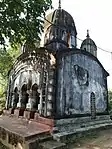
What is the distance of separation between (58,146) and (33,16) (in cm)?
695

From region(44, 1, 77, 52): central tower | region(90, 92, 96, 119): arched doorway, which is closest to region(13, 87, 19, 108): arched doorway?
region(44, 1, 77, 52): central tower

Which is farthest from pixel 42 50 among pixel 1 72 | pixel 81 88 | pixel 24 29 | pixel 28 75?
pixel 1 72

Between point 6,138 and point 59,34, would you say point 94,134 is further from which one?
point 59,34

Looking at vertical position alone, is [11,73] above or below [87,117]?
above

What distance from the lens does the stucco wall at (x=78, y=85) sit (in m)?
Answer: 11.2

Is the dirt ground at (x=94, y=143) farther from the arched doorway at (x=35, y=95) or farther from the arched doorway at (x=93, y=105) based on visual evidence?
the arched doorway at (x=35, y=95)

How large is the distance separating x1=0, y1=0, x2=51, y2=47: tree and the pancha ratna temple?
1296 millimetres

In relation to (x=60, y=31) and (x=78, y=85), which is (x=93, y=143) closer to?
(x=78, y=85)

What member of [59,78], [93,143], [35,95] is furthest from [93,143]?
[35,95]

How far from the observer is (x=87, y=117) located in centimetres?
1303

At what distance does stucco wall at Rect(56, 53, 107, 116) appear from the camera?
11.2 metres

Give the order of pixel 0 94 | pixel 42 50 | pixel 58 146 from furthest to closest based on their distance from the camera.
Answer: pixel 0 94 → pixel 42 50 → pixel 58 146

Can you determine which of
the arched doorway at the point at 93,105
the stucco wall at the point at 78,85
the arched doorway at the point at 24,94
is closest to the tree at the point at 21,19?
the stucco wall at the point at 78,85

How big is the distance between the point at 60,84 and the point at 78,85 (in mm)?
2003
